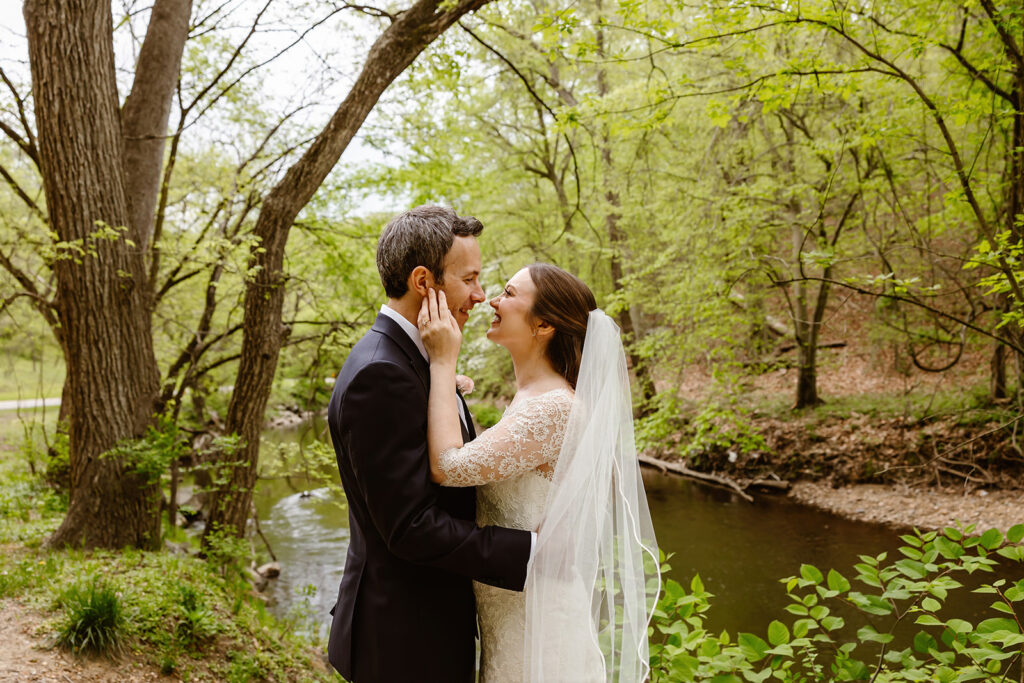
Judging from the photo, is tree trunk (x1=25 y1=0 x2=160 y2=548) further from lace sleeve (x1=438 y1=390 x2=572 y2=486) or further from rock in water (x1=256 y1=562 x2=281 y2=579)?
rock in water (x1=256 y1=562 x2=281 y2=579)

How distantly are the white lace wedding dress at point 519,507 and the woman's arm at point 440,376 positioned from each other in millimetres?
107

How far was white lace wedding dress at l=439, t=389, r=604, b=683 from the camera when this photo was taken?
6.81ft

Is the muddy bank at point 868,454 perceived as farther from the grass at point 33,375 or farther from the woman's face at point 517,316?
the grass at point 33,375

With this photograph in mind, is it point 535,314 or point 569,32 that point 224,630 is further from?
point 569,32

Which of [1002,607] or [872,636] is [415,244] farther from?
[1002,607]

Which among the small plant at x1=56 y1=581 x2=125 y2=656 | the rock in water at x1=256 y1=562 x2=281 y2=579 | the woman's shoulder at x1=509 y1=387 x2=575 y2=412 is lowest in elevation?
the rock in water at x1=256 y1=562 x2=281 y2=579

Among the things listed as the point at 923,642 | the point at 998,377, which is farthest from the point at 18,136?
the point at 998,377

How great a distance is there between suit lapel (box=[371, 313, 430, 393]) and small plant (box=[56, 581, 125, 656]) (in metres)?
3.26

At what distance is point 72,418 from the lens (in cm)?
532

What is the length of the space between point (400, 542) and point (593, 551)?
69 centimetres

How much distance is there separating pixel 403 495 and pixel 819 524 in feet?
34.5

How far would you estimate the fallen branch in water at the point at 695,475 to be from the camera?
12472mm

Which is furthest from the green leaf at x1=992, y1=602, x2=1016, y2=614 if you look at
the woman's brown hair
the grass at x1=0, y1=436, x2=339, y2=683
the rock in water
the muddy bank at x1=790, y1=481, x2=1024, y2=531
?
the rock in water

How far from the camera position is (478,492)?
7.55 feet
